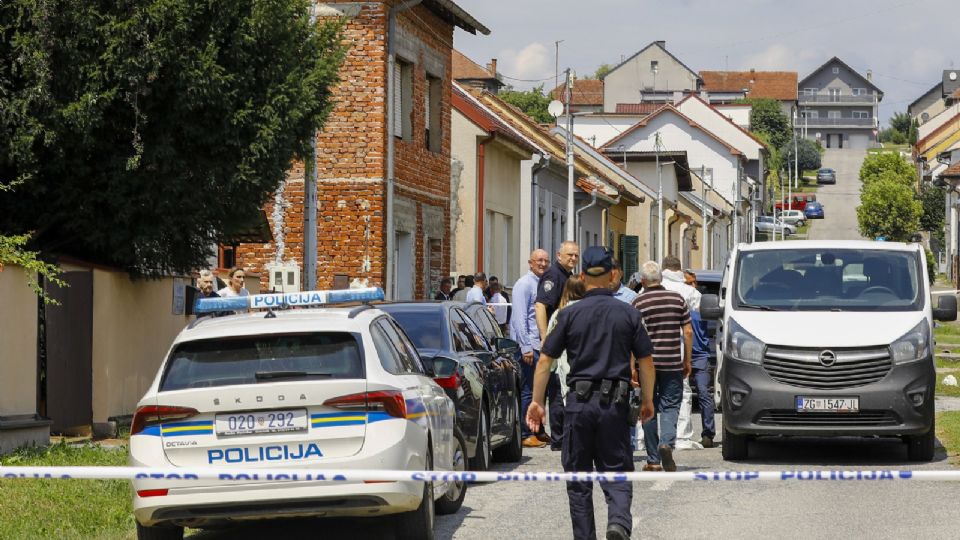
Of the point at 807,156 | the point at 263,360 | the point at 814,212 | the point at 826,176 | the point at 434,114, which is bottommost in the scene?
the point at 263,360

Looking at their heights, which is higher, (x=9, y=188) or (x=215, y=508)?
(x=9, y=188)

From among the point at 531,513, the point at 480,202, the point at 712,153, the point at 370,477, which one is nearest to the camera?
the point at 370,477

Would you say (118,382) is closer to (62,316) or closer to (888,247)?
(62,316)

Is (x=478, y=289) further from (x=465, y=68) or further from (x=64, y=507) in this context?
(x=465, y=68)

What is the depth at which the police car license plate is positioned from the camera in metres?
8.43

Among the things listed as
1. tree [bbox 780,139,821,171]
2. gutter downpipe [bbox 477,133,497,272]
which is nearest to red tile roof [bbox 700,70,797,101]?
tree [bbox 780,139,821,171]

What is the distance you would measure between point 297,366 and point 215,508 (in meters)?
0.94

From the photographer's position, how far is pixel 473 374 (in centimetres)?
→ 1238

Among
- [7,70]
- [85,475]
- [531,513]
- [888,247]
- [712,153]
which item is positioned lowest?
[531,513]

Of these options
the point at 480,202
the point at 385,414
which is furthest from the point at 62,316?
the point at 480,202

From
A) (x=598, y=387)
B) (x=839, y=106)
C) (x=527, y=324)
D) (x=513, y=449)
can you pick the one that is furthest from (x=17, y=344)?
(x=839, y=106)

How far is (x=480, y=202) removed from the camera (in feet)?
115

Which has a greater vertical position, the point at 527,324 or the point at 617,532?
the point at 527,324

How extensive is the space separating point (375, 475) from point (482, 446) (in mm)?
4443
